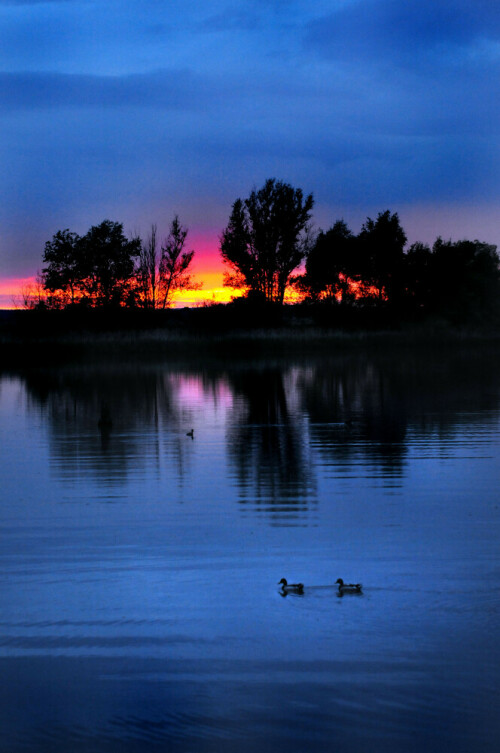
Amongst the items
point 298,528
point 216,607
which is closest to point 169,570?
point 216,607

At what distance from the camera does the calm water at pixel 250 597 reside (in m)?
4.31

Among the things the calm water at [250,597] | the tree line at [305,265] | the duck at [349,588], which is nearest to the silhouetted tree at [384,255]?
the tree line at [305,265]

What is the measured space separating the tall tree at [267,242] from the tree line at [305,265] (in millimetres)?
78

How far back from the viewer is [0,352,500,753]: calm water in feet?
14.1

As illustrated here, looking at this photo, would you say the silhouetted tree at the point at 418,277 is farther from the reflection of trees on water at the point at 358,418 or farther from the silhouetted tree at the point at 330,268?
the reflection of trees on water at the point at 358,418

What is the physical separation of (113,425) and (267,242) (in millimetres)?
50105

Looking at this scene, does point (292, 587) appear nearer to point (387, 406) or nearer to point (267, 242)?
point (387, 406)

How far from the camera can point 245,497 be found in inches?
380

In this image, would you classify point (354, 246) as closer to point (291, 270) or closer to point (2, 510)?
point (291, 270)

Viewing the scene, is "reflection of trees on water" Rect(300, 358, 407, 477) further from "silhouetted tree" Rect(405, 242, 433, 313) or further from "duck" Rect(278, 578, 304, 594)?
"silhouetted tree" Rect(405, 242, 433, 313)

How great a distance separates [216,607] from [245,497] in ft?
12.7

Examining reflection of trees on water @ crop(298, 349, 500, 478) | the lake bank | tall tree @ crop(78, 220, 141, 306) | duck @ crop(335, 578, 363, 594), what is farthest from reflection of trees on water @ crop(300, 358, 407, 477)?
tall tree @ crop(78, 220, 141, 306)

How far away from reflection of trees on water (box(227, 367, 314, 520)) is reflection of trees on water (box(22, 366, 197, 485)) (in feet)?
3.20

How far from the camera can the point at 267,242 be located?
65.7 m
